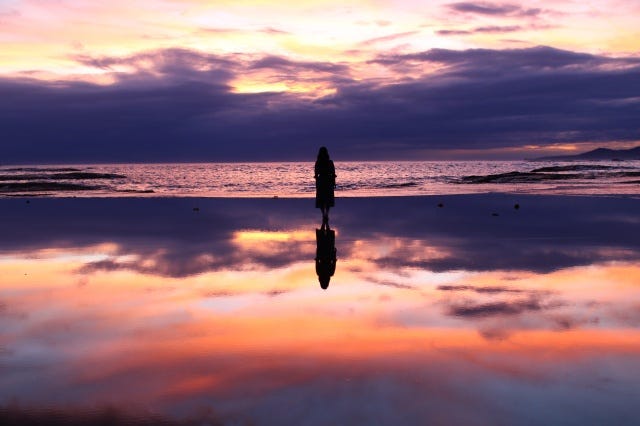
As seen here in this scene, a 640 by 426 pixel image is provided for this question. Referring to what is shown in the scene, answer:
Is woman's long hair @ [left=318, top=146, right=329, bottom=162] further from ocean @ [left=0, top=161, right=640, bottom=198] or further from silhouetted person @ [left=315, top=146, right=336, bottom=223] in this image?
ocean @ [left=0, top=161, right=640, bottom=198]

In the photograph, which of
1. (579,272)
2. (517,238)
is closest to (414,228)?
(517,238)

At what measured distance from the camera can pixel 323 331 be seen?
6863 mm

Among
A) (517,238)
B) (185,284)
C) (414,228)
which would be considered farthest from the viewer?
(414,228)

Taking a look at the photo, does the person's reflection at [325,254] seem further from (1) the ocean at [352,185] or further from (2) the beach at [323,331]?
(1) the ocean at [352,185]

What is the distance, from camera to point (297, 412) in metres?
4.74

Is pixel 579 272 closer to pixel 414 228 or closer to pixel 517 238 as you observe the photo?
pixel 517 238

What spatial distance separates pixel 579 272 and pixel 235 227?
10508mm

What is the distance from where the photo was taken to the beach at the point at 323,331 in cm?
488

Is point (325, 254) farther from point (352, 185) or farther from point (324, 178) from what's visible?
point (352, 185)

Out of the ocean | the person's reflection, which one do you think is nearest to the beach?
the person's reflection

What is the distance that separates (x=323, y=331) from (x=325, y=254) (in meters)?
5.92

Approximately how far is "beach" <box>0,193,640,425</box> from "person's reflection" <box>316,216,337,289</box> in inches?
8.5

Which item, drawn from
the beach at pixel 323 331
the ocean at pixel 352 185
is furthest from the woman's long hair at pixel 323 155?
the ocean at pixel 352 185

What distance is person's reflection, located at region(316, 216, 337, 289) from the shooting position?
1027 cm
